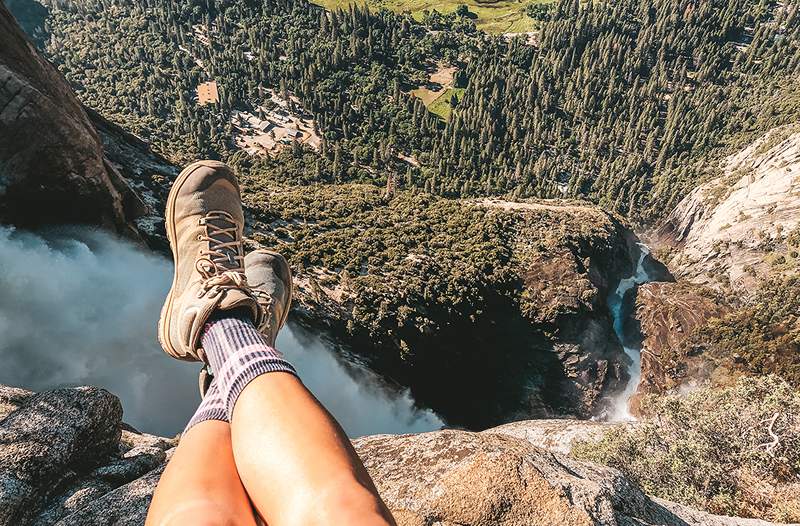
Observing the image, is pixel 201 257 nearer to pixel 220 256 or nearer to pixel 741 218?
pixel 220 256

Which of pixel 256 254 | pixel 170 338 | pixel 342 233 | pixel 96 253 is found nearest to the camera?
pixel 170 338

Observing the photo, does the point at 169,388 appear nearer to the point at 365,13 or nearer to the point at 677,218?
the point at 677,218

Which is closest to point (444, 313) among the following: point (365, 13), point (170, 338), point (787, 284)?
point (170, 338)

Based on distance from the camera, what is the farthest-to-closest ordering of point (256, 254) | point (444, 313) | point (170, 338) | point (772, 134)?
point (772, 134)
point (444, 313)
point (256, 254)
point (170, 338)

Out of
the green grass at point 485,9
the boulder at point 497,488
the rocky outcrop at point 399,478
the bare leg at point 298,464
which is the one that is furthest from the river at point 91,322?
the green grass at point 485,9

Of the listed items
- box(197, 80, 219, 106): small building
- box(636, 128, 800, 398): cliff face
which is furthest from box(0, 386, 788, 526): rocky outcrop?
box(197, 80, 219, 106): small building

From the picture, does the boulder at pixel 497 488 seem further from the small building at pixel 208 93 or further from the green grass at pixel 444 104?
the green grass at pixel 444 104
